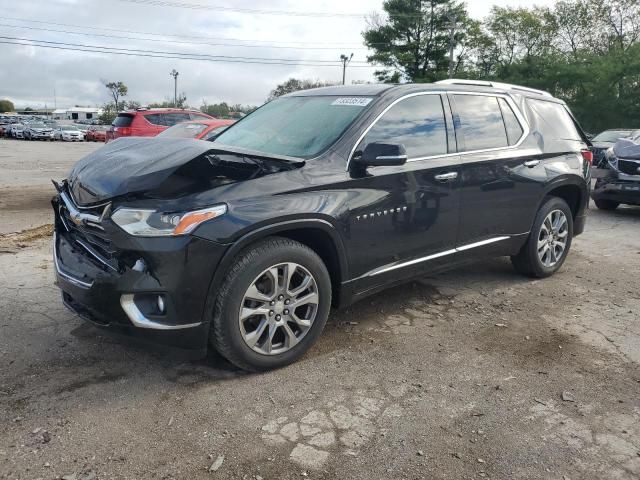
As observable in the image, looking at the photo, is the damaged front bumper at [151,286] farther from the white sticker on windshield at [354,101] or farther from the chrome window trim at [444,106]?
the white sticker on windshield at [354,101]

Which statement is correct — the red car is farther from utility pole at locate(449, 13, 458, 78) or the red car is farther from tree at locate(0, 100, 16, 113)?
tree at locate(0, 100, 16, 113)

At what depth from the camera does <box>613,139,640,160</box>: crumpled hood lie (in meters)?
8.72

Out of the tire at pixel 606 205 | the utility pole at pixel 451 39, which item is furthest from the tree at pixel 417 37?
the tire at pixel 606 205

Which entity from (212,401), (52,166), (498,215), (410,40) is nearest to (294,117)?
(498,215)

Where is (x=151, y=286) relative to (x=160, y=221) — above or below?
below

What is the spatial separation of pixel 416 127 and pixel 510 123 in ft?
4.03

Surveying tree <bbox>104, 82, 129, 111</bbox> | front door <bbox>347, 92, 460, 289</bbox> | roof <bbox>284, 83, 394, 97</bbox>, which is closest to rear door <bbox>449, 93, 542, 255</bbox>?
front door <bbox>347, 92, 460, 289</bbox>

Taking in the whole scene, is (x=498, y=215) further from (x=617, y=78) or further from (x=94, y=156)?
(x=617, y=78)

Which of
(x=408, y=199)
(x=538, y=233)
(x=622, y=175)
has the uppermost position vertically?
(x=622, y=175)

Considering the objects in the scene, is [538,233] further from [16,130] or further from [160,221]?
[16,130]

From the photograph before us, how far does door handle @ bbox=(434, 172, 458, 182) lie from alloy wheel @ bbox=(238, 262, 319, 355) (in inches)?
52.3

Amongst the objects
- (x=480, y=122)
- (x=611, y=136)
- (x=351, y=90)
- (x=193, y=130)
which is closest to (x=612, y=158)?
(x=480, y=122)

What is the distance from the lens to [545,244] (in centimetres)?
529

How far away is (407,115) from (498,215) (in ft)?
4.10
